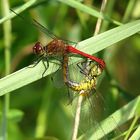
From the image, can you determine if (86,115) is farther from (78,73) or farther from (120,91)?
(120,91)

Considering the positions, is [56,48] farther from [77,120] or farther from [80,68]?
[77,120]

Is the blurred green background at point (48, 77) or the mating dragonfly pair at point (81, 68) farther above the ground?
the blurred green background at point (48, 77)

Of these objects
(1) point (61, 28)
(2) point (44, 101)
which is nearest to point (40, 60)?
(2) point (44, 101)

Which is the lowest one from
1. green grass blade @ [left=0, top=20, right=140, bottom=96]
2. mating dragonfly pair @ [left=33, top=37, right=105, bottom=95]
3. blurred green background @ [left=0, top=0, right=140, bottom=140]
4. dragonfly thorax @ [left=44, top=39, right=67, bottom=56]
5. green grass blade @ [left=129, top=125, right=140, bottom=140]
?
green grass blade @ [left=129, top=125, right=140, bottom=140]

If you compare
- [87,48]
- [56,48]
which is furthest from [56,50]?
[87,48]

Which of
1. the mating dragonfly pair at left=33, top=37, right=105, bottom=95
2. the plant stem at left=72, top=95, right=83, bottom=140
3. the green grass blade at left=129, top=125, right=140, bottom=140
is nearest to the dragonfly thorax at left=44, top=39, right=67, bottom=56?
the mating dragonfly pair at left=33, top=37, right=105, bottom=95

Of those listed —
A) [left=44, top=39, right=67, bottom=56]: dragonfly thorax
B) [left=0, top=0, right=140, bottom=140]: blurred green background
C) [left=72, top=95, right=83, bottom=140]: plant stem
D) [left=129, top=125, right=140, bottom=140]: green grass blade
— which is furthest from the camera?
[left=0, top=0, right=140, bottom=140]: blurred green background

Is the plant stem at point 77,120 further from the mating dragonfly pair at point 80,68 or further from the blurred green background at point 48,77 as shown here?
the blurred green background at point 48,77

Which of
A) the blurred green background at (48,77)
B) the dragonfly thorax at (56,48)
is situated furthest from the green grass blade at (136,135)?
the blurred green background at (48,77)

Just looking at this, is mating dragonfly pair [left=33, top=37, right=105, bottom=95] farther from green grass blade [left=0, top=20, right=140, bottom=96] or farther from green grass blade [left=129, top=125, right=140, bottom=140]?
green grass blade [left=129, top=125, right=140, bottom=140]
